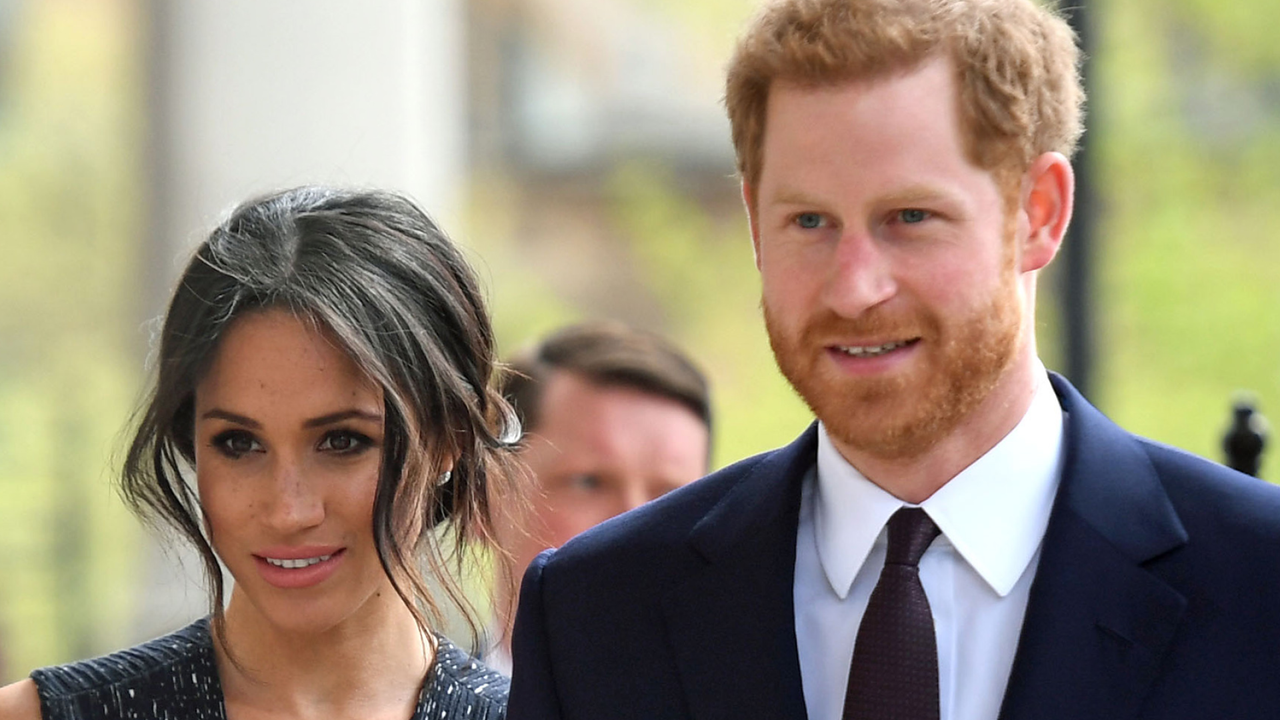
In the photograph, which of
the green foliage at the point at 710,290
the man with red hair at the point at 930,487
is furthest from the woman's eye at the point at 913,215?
the green foliage at the point at 710,290

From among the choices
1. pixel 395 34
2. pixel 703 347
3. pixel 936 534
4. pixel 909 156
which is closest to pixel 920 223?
pixel 909 156

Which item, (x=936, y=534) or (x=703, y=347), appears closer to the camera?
(x=936, y=534)

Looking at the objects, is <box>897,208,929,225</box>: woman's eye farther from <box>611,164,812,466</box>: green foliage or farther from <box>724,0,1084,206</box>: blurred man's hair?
<box>611,164,812,466</box>: green foliage

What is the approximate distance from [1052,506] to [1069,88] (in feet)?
1.32

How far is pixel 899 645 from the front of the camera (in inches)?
66.7

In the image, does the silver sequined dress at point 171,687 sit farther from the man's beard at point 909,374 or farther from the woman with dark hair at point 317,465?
the man's beard at point 909,374

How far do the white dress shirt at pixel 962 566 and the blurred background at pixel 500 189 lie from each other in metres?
1.94

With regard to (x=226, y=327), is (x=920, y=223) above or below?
above

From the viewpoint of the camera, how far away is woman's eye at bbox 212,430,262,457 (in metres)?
2.10

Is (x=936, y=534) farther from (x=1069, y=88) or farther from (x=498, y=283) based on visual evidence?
(x=498, y=283)

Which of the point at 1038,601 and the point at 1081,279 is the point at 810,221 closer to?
the point at 1038,601

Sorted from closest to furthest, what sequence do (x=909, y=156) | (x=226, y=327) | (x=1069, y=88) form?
(x=909, y=156)
(x=1069, y=88)
(x=226, y=327)

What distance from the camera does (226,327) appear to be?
2.13m

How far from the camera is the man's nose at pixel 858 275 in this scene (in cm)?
165
